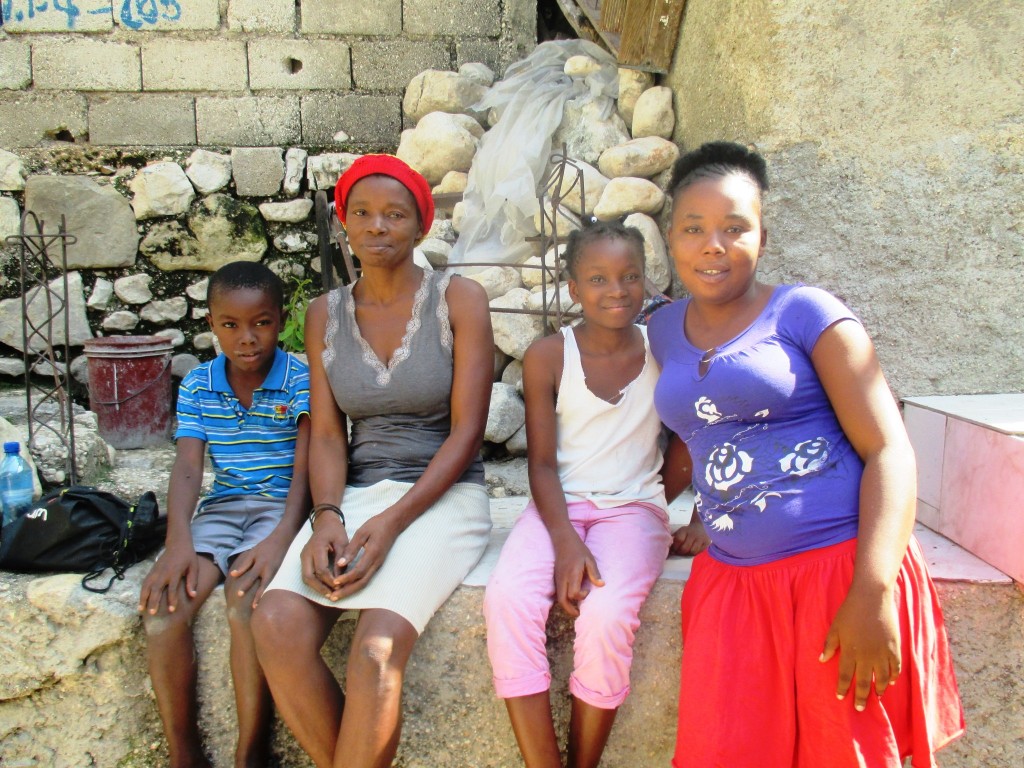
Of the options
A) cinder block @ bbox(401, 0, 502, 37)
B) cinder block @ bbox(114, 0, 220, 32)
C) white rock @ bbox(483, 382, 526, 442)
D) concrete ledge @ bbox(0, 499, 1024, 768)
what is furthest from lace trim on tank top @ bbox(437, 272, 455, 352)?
cinder block @ bbox(114, 0, 220, 32)

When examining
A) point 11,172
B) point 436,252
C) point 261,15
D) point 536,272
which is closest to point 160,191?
point 11,172

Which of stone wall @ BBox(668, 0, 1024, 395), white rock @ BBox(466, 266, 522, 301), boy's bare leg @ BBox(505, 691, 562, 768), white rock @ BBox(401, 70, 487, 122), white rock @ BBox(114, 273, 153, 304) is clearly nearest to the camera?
boy's bare leg @ BBox(505, 691, 562, 768)

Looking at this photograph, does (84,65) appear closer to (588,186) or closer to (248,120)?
(248,120)

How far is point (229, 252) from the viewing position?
181 inches

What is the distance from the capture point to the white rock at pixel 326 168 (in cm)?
455

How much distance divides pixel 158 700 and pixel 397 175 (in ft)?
4.46

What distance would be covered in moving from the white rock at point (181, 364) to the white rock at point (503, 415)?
1.96m

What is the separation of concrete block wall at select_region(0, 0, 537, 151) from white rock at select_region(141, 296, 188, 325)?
2.91 feet

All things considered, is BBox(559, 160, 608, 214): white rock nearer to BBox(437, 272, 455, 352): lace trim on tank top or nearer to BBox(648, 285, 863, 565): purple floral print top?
BBox(437, 272, 455, 352): lace trim on tank top

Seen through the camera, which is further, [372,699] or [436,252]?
[436,252]

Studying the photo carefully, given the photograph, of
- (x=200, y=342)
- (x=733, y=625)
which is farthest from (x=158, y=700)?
(x=200, y=342)

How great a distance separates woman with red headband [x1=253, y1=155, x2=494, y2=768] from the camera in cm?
171

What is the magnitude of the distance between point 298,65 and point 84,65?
115 cm

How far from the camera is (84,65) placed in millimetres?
4492
